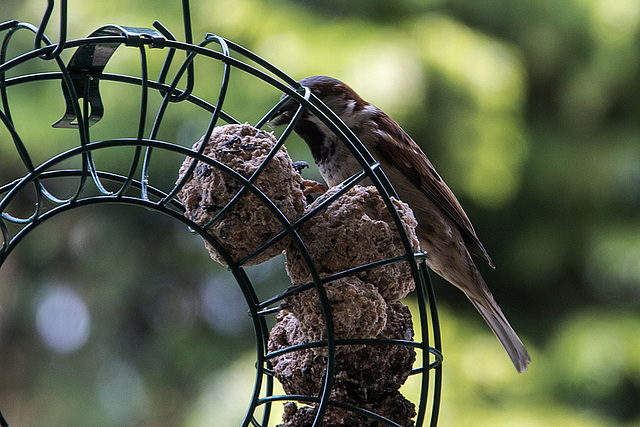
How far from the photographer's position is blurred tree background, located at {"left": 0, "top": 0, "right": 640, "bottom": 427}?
7.88 ft

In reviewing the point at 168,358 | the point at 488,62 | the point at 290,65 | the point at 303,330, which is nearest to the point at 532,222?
the point at 488,62

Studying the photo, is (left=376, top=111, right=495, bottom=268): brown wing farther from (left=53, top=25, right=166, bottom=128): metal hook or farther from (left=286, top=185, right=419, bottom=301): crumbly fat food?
(left=53, top=25, right=166, bottom=128): metal hook

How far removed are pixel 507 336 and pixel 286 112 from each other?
745 millimetres

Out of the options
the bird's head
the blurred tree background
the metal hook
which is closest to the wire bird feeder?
the metal hook

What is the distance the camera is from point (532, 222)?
3.16 m

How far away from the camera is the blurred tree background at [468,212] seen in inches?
94.6

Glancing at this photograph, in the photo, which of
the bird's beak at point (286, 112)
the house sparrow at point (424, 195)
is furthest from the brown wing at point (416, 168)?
the bird's beak at point (286, 112)

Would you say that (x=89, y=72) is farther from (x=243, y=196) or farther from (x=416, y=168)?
(x=416, y=168)

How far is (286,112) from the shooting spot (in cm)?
127

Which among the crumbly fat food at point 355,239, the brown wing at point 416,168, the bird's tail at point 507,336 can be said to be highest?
the brown wing at point 416,168

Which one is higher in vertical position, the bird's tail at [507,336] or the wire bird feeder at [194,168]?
the bird's tail at [507,336]

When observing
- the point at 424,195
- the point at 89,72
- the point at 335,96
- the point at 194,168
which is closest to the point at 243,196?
the point at 194,168

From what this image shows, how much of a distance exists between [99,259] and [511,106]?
175 cm

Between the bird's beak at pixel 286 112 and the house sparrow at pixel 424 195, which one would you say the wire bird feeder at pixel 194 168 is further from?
the house sparrow at pixel 424 195
